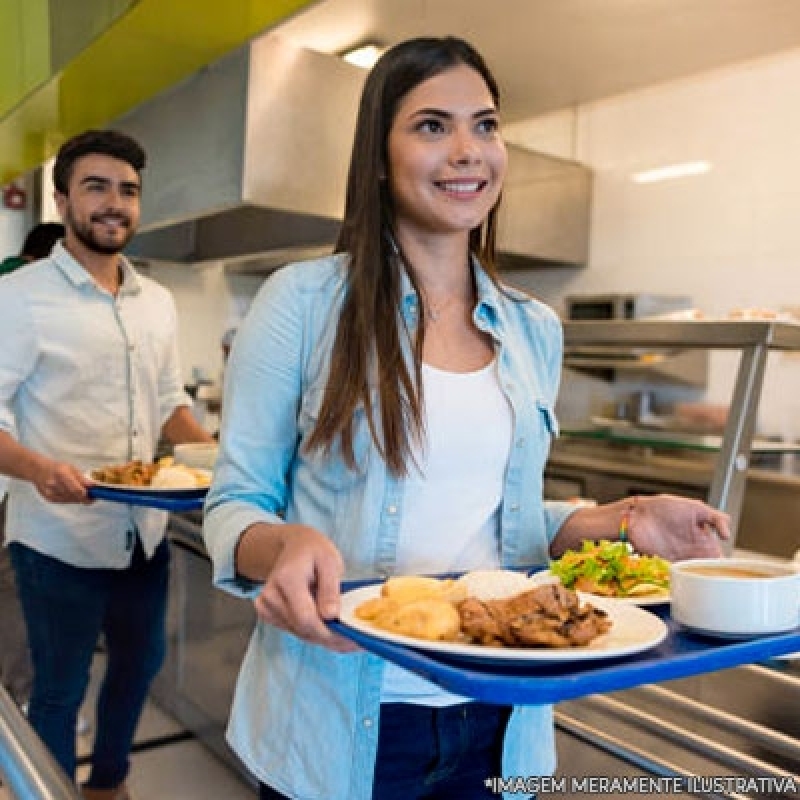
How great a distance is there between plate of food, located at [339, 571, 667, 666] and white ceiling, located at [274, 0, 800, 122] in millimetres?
2619

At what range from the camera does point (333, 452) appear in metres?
1.04

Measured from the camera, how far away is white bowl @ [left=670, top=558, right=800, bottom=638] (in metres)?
0.81

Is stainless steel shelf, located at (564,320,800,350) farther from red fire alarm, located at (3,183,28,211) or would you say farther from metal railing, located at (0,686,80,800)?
red fire alarm, located at (3,183,28,211)

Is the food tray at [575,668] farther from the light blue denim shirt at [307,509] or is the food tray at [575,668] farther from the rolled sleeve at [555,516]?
the rolled sleeve at [555,516]

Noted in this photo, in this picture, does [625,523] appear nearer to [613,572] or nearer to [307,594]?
[613,572]

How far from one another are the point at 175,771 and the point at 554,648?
2.37 meters

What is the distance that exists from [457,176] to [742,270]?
3250 millimetres

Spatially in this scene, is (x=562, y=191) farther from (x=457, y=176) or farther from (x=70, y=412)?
(x=457, y=176)

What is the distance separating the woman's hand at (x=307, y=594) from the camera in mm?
780

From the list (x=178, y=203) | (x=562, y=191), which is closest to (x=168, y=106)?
(x=178, y=203)

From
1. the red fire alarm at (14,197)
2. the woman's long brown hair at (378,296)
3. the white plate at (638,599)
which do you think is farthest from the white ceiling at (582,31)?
the red fire alarm at (14,197)

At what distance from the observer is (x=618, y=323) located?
82.7 inches

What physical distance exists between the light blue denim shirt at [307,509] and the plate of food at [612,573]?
74 mm

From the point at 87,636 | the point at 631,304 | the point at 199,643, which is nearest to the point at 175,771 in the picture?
the point at 199,643
